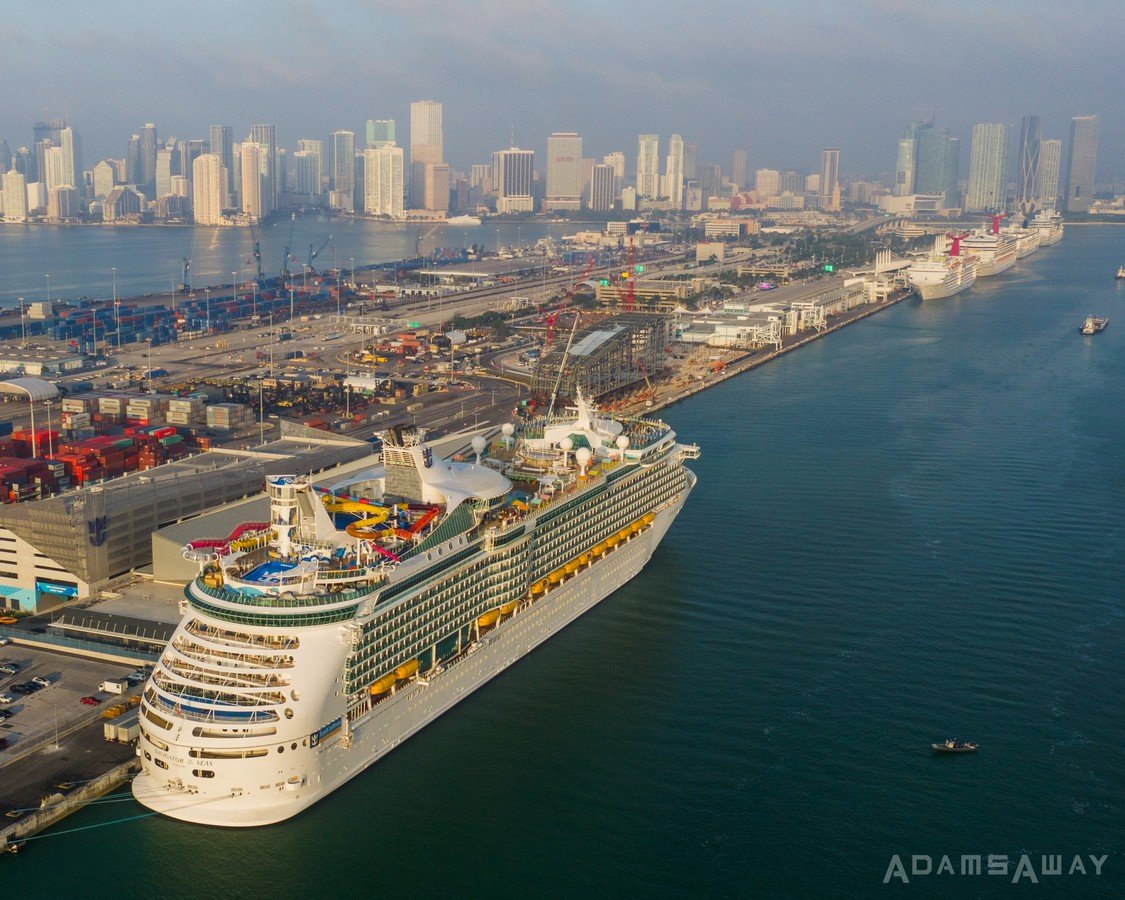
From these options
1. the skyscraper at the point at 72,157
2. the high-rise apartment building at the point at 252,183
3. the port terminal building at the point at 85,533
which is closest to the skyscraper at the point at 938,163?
the high-rise apartment building at the point at 252,183

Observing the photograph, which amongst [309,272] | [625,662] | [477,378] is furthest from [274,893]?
[309,272]

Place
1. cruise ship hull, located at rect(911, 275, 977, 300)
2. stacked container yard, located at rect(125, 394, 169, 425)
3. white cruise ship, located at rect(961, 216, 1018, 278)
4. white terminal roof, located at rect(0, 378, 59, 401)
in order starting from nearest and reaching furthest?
stacked container yard, located at rect(125, 394, 169, 425)
white terminal roof, located at rect(0, 378, 59, 401)
cruise ship hull, located at rect(911, 275, 977, 300)
white cruise ship, located at rect(961, 216, 1018, 278)

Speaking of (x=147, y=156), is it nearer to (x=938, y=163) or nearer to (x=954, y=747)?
(x=938, y=163)

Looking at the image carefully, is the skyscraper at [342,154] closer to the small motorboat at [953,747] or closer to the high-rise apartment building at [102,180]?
the high-rise apartment building at [102,180]

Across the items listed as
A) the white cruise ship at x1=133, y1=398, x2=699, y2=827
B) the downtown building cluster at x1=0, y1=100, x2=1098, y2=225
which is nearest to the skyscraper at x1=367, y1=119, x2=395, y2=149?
the downtown building cluster at x1=0, y1=100, x2=1098, y2=225

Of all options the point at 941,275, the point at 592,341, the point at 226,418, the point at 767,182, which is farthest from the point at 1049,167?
the point at 226,418

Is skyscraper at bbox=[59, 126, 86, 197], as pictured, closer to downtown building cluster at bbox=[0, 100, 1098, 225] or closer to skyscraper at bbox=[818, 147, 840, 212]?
downtown building cluster at bbox=[0, 100, 1098, 225]
